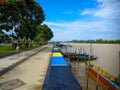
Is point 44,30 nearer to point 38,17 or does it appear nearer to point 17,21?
point 38,17

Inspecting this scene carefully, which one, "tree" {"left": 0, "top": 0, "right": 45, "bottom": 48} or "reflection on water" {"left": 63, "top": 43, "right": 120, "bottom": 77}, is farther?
"tree" {"left": 0, "top": 0, "right": 45, "bottom": 48}

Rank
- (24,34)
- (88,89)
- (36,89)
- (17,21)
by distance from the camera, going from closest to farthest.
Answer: (36,89), (88,89), (17,21), (24,34)

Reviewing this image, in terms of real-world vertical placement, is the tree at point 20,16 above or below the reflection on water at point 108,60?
above

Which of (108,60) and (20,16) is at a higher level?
(20,16)

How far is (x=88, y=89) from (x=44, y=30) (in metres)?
65.5

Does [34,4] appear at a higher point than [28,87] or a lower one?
higher

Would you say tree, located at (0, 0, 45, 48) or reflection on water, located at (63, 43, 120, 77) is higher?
tree, located at (0, 0, 45, 48)

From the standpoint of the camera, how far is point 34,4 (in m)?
35.7

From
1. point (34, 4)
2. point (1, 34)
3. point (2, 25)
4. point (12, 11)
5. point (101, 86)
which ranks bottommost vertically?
point (101, 86)

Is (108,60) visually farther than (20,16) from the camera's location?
Yes

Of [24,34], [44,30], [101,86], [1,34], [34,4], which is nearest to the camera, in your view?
[101,86]

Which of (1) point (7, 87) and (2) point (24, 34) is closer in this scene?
(1) point (7, 87)

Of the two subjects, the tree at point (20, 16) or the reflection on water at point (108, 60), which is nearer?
the reflection on water at point (108, 60)

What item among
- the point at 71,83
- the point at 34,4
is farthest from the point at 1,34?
the point at 71,83
